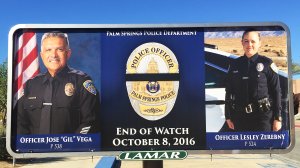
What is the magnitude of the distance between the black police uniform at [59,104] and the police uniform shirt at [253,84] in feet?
4.26

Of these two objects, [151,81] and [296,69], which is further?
[296,69]

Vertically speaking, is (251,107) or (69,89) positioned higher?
(69,89)

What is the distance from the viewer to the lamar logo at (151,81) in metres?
3.66

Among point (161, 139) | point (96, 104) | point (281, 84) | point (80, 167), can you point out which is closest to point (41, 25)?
point (96, 104)

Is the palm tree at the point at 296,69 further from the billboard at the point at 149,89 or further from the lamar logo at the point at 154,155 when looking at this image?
the lamar logo at the point at 154,155

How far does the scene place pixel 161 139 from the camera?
3654 mm

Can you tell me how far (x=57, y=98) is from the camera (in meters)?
3.59

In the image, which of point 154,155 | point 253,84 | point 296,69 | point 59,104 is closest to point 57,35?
point 59,104

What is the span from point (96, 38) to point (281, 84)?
181 centimetres

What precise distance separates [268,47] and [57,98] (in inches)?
81.3

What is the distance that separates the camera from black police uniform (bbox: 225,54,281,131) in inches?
143

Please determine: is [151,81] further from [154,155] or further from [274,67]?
[274,67]

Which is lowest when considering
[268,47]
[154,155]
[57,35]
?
[154,155]

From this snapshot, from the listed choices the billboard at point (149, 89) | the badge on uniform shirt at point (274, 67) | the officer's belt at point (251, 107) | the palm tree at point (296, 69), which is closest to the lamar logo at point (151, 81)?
the billboard at point (149, 89)
